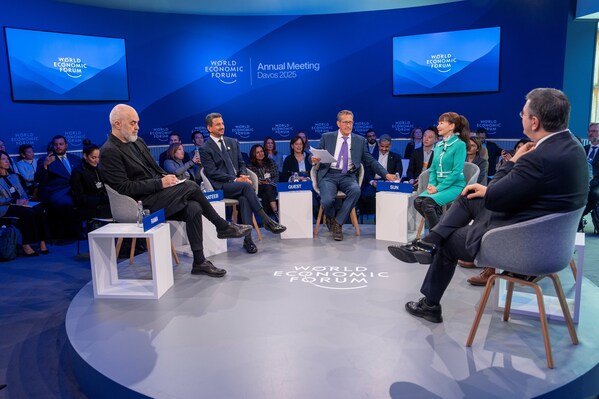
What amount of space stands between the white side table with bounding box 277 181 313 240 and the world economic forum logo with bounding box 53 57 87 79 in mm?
4679

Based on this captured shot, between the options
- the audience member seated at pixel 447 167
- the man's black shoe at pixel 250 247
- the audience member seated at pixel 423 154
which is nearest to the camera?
the audience member seated at pixel 447 167

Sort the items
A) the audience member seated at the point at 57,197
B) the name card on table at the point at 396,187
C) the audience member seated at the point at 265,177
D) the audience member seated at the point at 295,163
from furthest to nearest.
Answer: the audience member seated at the point at 295,163, the audience member seated at the point at 265,177, the audience member seated at the point at 57,197, the name card on table at the point at 396,187

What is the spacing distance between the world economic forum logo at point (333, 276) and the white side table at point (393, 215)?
41.4 inches

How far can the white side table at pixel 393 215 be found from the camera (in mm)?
5129

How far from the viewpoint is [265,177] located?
6402mm

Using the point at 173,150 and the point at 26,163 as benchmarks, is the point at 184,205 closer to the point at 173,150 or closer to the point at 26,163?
the point at 173,150

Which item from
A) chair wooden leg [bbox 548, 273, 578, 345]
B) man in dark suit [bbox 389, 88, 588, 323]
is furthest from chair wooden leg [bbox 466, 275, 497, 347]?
chair wooden leg [bbox 548, 273, 578, 345]

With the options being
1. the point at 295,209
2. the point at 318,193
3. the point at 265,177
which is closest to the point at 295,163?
the point at 265,177

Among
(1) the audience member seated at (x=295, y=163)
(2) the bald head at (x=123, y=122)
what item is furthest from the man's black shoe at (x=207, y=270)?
(1) the audience member seated at (x=295, y=163)

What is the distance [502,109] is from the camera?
8430mm

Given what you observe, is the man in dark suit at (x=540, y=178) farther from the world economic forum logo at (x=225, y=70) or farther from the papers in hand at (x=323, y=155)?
the world economic forum logo at (x=225, y=70)

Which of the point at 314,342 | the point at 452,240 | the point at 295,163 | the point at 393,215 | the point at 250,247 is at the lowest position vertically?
the point at 314,342

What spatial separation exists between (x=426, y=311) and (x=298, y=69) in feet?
22.6

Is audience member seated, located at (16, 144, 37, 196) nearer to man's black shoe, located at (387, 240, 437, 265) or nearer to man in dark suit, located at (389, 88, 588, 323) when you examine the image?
man's black shoe, located at (387, 240, 437, 265)
